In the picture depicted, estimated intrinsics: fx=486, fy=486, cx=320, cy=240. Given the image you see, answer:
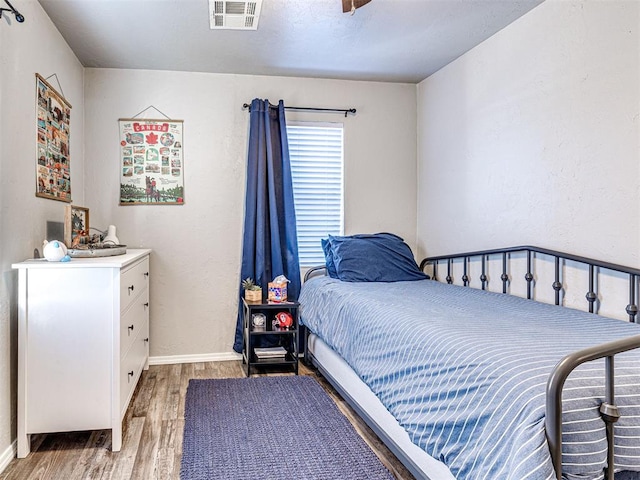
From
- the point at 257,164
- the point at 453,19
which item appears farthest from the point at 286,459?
the point at 453,19

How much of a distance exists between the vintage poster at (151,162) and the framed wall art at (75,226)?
880mm

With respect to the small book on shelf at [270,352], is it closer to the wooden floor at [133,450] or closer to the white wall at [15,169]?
the wooden floor at [133,450]

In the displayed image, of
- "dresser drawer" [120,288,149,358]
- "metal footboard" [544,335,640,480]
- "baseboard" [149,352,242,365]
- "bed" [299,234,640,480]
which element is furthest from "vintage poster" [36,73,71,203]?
"metal footboard" [544,335,640,480]

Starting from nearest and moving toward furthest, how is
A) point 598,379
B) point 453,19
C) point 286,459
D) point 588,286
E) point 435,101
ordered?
point 598,379, point 286,459, point 588,286, point 453,19, point 435,101

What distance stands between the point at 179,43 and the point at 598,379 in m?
3.10

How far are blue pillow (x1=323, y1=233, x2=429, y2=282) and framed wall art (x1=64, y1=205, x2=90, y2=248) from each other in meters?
1.71

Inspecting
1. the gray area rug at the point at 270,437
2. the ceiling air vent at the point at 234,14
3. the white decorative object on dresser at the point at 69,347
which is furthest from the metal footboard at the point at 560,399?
the ceiling air vent at the point at 234,14

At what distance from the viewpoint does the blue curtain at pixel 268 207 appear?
12.6 ft

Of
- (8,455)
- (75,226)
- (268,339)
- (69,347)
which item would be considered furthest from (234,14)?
(8,455)

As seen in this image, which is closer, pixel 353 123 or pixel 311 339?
pixel 311 339

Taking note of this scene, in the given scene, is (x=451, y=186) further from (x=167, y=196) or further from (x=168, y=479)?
(x=168, y=479)

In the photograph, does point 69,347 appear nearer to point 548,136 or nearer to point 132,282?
point 132,282

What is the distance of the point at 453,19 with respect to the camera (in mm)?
2895

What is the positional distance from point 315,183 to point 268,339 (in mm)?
1345
